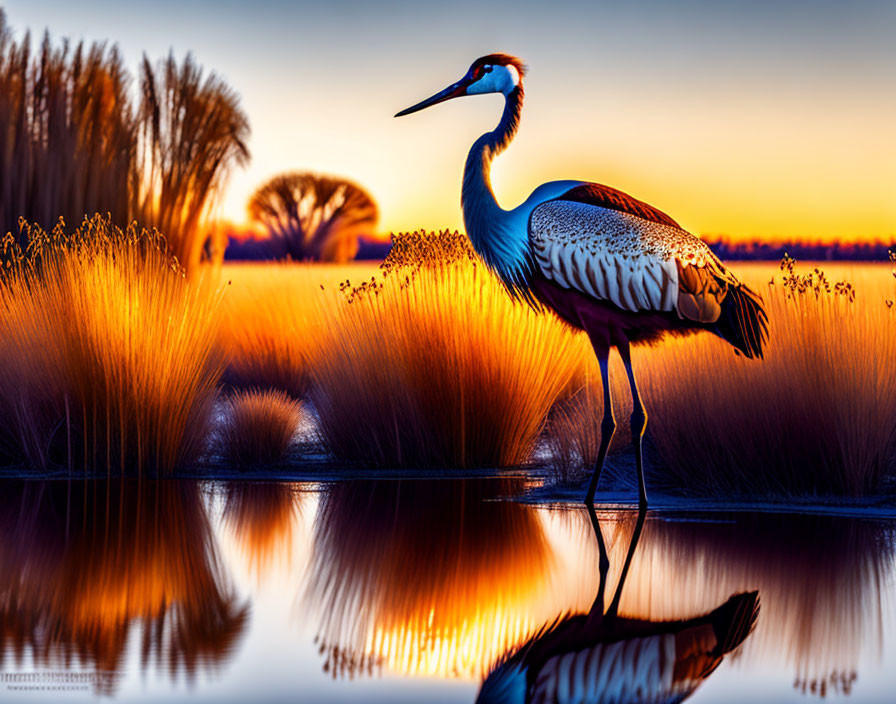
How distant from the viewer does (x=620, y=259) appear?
730 cm

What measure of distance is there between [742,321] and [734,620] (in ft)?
10.5

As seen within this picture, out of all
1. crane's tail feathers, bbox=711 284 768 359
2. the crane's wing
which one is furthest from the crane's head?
crane's tail feathers, bbox=711 284 768 359

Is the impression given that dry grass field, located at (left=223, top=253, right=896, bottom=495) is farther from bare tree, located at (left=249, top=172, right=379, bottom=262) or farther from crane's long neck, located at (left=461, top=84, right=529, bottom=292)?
bare tree, located at (left=249, top=172, right=379, bottom=262)

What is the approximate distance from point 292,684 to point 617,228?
4.11 meters

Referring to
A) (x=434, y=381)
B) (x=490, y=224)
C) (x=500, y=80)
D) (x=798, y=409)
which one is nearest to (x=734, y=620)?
(x=798, y=409)

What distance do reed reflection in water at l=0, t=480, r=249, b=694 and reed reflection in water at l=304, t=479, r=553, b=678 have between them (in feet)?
1.33

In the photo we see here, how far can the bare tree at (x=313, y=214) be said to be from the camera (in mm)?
50719

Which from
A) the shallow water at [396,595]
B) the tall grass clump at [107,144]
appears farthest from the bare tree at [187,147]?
the shallow water at [396,595]

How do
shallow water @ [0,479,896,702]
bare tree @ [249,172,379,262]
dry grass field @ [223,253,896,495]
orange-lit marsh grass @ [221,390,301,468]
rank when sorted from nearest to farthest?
1. shallow water @ [0,479,896,702]
2. dry grass field @ [223,253,896,495]
3. orange-lit marsh grass @ [221,390,301,468]
4. bare tree @ [249,172,379,262]

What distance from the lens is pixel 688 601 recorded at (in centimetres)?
492

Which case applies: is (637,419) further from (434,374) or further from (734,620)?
(734,620)

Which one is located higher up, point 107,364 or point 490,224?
point 490,224

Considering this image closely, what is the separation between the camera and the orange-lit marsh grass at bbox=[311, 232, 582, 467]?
894cm

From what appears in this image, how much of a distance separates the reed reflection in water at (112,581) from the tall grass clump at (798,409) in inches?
114
